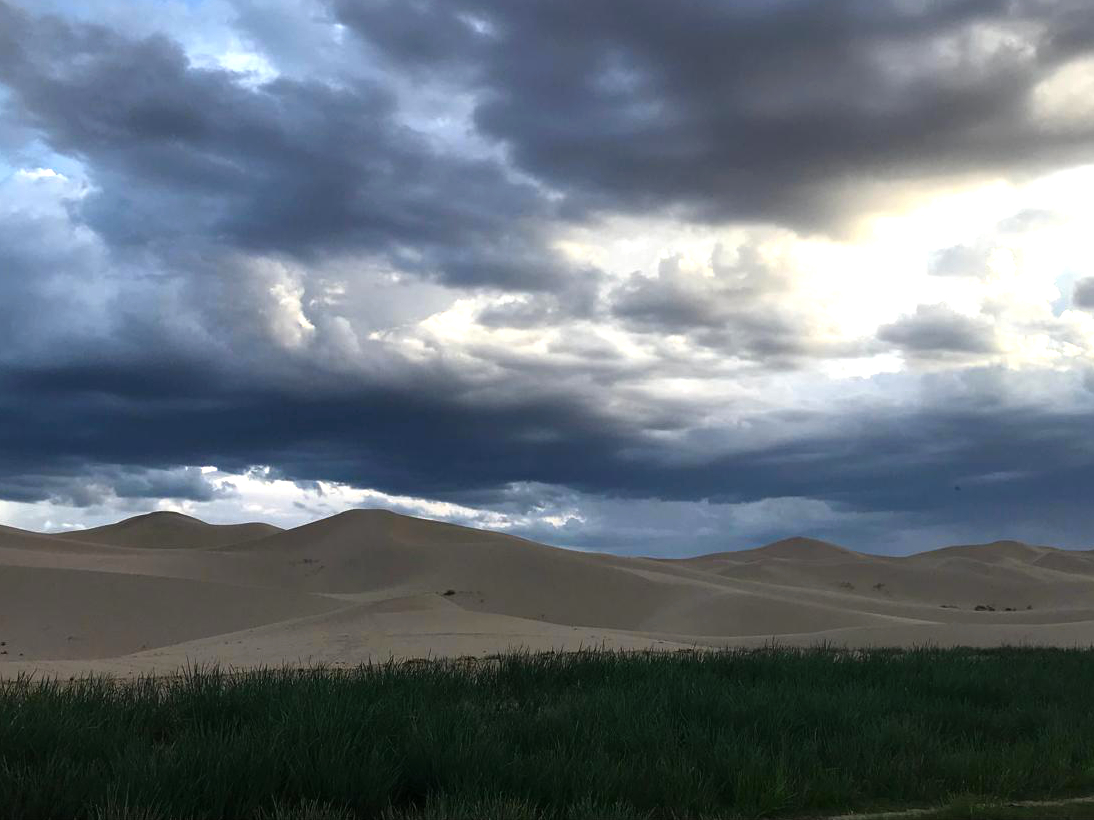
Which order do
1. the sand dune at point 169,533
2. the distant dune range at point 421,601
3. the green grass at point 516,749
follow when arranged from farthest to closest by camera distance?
the sand dune at point 169,533 → the distant dune range at point 421,601 → the green grass at point 516,749

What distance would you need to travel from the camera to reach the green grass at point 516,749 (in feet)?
20.6

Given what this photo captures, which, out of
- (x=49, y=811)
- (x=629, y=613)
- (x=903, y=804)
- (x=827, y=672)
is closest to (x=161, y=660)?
(x=827, y=672)

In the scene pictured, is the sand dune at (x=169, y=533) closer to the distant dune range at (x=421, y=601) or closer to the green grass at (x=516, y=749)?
the distant dune range at (x=421, y=601)

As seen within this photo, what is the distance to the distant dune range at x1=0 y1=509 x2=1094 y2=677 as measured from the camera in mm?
22297

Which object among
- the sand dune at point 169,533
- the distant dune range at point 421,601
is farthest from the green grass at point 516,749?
the sand dune at point 169,533

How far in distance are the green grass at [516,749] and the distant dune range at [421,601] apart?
302 inches

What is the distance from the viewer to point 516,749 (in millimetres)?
7375

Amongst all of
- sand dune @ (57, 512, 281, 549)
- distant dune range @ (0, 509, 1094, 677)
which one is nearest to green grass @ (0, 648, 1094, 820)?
distant dune range @ (0, 509, 1094, 677)

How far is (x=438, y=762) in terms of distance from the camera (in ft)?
22.8

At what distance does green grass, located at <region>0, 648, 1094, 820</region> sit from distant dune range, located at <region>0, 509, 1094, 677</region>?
25.2 feet

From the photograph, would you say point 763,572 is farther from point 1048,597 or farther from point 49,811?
point 49,811

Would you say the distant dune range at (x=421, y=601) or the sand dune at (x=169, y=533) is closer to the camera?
the distant dune range at (x=421, y=601)

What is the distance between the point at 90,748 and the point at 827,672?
872cm

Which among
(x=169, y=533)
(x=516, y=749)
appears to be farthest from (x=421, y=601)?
(x=169, y=533)
